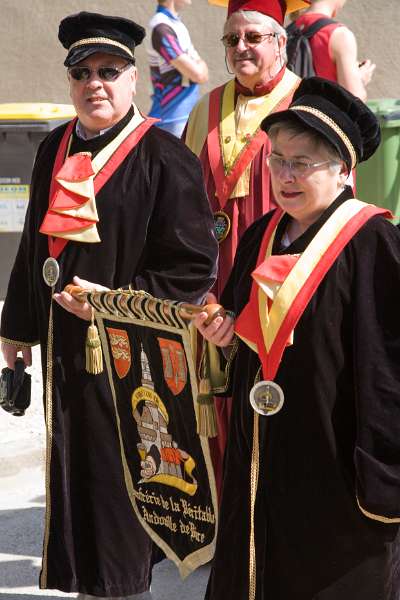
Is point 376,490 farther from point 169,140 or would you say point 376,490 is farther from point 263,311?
point 169,140

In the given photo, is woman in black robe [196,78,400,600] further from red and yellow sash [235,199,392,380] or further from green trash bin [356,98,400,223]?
green trash bin [356,98,400,223]

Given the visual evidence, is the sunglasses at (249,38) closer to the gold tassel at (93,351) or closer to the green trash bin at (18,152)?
the gold tassel at (93,351)

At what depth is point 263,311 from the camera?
10.3ft

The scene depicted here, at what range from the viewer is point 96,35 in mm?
4059

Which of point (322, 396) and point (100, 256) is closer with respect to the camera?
point (322, 396)

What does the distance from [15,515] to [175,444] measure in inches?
80.1

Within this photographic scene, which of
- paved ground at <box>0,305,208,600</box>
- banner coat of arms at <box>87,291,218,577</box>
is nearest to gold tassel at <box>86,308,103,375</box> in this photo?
banner coat of arms at <box>87,291,218,577</box>

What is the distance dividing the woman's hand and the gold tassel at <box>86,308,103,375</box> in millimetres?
650

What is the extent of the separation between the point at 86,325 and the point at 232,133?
1148 millimetres

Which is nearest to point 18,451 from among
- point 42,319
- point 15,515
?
point 15,515

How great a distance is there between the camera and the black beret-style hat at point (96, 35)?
4.02 meters

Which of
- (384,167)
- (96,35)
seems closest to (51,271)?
(96,35)

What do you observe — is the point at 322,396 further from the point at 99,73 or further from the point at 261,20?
the point at 261,20

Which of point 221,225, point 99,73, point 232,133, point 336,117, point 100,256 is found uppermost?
point 99,73
